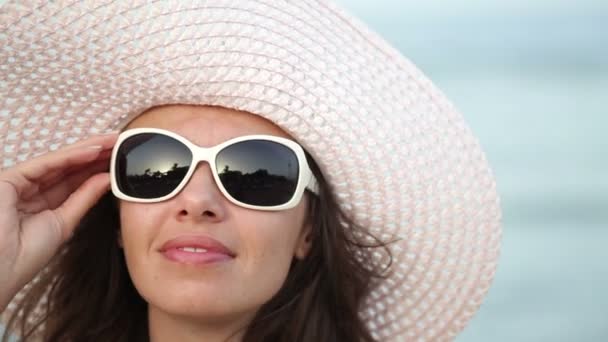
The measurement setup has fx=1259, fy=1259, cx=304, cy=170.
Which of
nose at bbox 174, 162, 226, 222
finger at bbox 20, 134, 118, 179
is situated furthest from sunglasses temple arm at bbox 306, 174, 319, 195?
finger at bbox 20, 134, 118, 179

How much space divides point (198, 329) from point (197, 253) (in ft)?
0.91

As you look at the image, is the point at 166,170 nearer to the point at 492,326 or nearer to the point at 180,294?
the point at 180,294

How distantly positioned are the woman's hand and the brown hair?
15cm

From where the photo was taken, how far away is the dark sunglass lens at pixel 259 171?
2.98m

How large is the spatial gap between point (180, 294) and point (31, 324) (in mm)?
712

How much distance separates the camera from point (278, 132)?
310 centimetres

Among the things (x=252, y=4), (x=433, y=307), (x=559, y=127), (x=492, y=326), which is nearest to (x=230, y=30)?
(x=252, y=4)

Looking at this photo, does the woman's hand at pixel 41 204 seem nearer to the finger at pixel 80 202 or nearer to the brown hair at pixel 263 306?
the finger at pixel 80 202

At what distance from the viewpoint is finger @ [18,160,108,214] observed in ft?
10.9

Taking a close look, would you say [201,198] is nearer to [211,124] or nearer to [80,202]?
[211,124]

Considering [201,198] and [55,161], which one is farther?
[55,161]

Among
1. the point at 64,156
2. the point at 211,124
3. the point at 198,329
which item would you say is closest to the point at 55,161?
the point at 64,156

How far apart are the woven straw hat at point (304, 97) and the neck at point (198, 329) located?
430mm

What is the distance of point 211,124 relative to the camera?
10.0 feet
